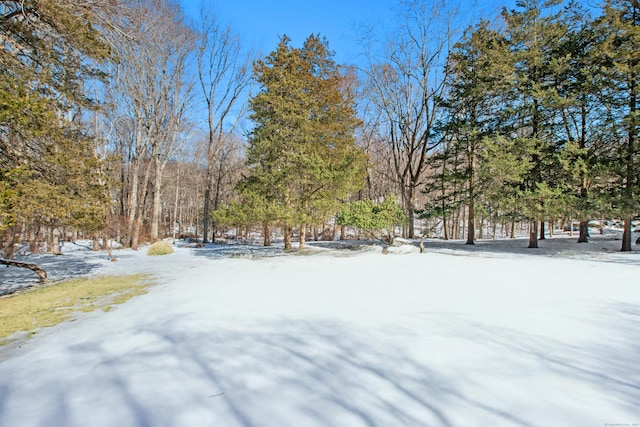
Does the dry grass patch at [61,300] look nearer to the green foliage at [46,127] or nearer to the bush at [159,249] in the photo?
the green foliage at [46,127]

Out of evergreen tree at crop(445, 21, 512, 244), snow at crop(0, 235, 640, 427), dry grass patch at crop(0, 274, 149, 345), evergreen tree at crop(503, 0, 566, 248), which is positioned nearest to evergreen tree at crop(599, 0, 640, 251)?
evergreen tree at crop(503, 0, 566, 248)

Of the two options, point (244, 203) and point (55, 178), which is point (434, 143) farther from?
point (55, 178)

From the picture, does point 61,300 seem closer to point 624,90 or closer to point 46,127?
point 46,127

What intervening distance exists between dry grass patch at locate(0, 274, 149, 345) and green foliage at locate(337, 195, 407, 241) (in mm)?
7293

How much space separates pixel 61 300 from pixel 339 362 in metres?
5.54

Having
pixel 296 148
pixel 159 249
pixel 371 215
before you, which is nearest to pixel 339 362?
pixel 371 215

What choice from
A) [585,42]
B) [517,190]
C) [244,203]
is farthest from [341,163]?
[585,42]

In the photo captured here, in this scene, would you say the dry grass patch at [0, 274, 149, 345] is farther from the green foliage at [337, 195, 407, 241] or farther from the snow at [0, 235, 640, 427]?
the green foliage at [337, 195, 407, 241]

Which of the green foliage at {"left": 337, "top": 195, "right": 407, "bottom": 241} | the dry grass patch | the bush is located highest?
the green foliage at {"left": 337, "top": 195, "right": 407, "bottom": 241}

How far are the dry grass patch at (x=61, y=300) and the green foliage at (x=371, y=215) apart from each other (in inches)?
287

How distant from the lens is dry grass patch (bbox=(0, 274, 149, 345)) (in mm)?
4156

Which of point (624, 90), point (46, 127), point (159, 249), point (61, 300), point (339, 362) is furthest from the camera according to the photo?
point (159, 249)

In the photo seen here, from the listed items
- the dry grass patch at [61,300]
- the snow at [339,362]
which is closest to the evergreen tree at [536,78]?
the snow at [339,362]

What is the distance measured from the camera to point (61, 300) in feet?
17.6
